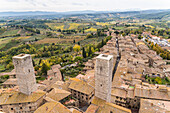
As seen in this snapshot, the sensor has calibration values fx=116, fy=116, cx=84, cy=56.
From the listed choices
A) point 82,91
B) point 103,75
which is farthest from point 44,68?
point 103,75

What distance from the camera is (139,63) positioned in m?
41.4

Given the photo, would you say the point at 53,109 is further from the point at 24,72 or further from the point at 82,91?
the point at 24,72

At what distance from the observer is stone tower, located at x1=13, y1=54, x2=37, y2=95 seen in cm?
1966

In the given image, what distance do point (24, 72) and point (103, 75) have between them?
1372cm

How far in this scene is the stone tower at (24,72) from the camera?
19656 mm

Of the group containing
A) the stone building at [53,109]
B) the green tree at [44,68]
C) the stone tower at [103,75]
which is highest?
the stone tower at [103,75]

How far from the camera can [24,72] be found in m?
20.2

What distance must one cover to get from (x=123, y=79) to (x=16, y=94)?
25.6 metres

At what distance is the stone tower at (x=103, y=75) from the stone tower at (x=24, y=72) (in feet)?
39.8

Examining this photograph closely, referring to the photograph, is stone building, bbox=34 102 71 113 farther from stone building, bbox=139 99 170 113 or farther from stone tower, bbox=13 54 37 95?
stone building, bbox=139 99 170 113

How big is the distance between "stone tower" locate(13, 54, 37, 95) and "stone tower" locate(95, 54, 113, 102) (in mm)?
12121

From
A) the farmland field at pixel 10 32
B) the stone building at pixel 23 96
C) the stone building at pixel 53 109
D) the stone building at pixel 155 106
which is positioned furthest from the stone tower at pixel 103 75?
the farmland field at pixel 10 32

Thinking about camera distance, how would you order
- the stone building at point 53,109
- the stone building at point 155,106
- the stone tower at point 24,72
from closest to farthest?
1. the stone building at point 53,109
2. the stone tower at point 24,72
3. the stone building at point 155,106

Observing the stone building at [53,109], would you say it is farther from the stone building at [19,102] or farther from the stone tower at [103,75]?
the stone tower at [103,75]
